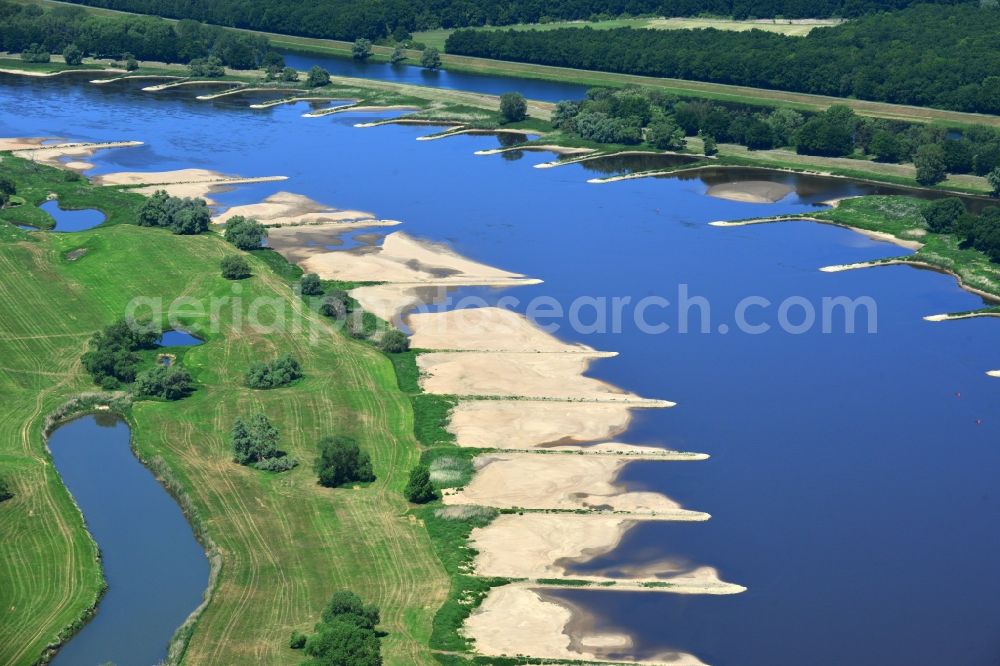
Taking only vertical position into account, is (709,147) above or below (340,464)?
above

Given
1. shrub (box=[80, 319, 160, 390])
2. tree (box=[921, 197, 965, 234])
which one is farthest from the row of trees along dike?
shrub (box=[80, 319, 160, 390])

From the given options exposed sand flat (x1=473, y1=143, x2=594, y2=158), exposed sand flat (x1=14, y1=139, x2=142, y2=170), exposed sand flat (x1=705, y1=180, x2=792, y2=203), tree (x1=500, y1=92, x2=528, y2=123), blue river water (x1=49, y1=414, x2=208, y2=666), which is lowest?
blue river water (x1=49, y1=414, x2=208, y2=666)

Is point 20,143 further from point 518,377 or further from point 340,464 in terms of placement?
point 340,464

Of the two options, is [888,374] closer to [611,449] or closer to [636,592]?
[611,449]

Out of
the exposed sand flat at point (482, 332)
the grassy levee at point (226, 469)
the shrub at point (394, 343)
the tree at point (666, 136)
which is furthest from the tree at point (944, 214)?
the grassy levee at point (226, 469)

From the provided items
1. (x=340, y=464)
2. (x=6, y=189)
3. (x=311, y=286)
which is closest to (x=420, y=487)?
(x=340, y=464)

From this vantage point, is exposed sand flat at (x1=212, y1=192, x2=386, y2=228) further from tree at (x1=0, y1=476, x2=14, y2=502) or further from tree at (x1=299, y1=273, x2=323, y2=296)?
tree at (x1=0, y1=476, x2=14, y2=502)
